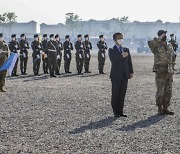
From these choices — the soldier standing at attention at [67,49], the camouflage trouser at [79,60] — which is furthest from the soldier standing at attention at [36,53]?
the camouflage trouser at [79,60]

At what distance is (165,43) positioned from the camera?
10.1 m

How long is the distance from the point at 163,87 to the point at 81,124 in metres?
2.29

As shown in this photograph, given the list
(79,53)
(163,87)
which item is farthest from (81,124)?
(79,53)

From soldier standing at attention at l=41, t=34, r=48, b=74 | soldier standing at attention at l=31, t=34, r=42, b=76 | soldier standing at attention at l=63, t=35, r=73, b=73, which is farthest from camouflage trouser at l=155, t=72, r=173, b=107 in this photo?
soldier standing at attention at l=63, t=35, r=73, b=73

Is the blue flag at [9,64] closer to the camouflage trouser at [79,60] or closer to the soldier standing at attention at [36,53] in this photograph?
the soldier standing at attention at [36,53]

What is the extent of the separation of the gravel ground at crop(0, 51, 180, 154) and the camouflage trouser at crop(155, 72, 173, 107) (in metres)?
0.42

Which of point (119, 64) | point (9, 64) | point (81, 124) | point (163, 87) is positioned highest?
point (119, 64)

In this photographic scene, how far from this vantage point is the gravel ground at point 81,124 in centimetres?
711

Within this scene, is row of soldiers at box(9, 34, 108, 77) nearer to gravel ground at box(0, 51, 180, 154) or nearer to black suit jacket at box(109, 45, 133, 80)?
gravel ground at box(0, 51, 180, 154)

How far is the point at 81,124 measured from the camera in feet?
30.1

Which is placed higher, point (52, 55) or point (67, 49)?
point (67, 49)

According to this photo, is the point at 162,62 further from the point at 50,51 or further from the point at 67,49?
the point at 67,49

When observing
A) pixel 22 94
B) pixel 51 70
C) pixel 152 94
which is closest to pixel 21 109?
pixel 22 94

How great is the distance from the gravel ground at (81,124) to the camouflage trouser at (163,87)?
425 mm
